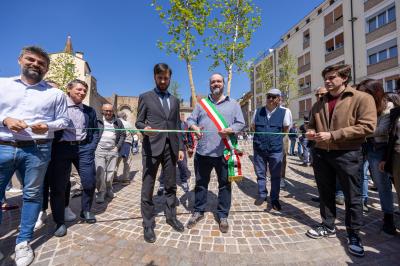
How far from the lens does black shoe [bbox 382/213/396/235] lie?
3.11m

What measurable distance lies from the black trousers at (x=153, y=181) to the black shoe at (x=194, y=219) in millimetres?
277

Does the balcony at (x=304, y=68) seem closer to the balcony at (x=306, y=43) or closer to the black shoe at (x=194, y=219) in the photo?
the balcony at (x=306, y=43)

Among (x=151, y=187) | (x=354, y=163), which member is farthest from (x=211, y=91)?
(x=354, y=163)

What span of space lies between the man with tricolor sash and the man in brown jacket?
1.08 metres

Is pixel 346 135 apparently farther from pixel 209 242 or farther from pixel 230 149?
pixel 209 242

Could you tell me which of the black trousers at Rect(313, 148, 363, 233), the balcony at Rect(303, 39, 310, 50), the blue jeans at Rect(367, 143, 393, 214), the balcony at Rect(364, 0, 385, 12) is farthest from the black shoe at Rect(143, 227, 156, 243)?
the balcony at Rect(303, 39, 310, 50)

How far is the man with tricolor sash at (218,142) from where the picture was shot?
3.30 meters

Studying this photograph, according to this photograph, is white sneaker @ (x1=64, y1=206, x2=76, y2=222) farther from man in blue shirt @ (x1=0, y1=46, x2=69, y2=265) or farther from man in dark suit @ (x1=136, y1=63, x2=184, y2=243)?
man in dark suit @ (x1=136, y1=63, x2=184, y2=243)

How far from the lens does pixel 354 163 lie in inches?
107

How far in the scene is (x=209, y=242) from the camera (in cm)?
293

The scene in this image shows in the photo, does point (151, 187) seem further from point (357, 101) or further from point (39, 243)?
point (357, 101)

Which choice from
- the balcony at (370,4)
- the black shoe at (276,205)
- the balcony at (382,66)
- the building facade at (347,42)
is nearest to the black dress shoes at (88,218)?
the black shoe at (276,205)

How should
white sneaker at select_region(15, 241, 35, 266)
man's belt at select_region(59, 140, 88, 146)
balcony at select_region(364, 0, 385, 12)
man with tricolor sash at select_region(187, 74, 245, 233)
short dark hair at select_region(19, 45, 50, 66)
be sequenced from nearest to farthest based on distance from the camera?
1. white sneaker at select_region(15, 241, 35, 266)
2. short dark hair at select_region(19, 45, 50, 66)
3. man's belt at select_region(59, 140, 88, 146)
4. man with tricolor sash at select_region(187, 74, 245, 233)
5. balcony at select_region(364, 0, 385, 12)

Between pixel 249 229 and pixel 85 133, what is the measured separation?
2959 mm
